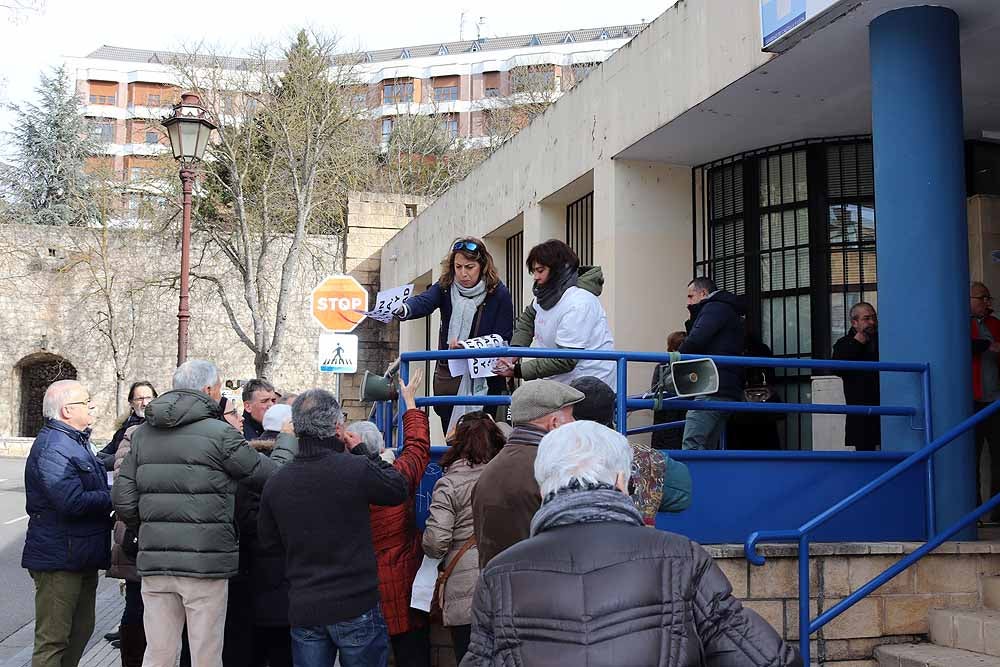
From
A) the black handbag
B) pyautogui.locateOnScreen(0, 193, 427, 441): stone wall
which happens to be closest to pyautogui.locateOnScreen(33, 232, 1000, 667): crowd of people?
the black handbag

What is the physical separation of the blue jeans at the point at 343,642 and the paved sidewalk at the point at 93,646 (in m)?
3.41

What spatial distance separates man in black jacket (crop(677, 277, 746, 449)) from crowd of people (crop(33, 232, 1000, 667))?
0.01 meters

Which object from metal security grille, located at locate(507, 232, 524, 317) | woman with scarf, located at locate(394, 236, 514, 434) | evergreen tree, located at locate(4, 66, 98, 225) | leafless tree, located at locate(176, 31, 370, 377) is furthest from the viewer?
evergreen tree, located at locate(4, 66, 98, 225)

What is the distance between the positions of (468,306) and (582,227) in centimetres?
537

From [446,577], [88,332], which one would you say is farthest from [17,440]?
[446,577]

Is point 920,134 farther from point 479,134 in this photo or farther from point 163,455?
point 479,134

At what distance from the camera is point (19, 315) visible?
34.8 meters

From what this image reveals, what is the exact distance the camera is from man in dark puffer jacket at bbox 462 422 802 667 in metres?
2.51

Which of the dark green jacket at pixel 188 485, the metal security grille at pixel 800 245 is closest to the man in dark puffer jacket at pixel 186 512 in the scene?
the dark green jacket at pixel 188 485

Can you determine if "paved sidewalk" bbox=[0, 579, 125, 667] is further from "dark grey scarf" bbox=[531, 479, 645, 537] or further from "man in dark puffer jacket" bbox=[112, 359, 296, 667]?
"dark grey scarf" bbox=[531, 479, 645, 537]

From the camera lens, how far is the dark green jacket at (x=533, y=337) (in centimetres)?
593

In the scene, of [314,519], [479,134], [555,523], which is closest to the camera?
[555,523]

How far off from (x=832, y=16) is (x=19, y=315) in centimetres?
3299

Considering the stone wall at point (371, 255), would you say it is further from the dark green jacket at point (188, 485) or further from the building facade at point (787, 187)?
the dark green jacket at point (188, 485)
